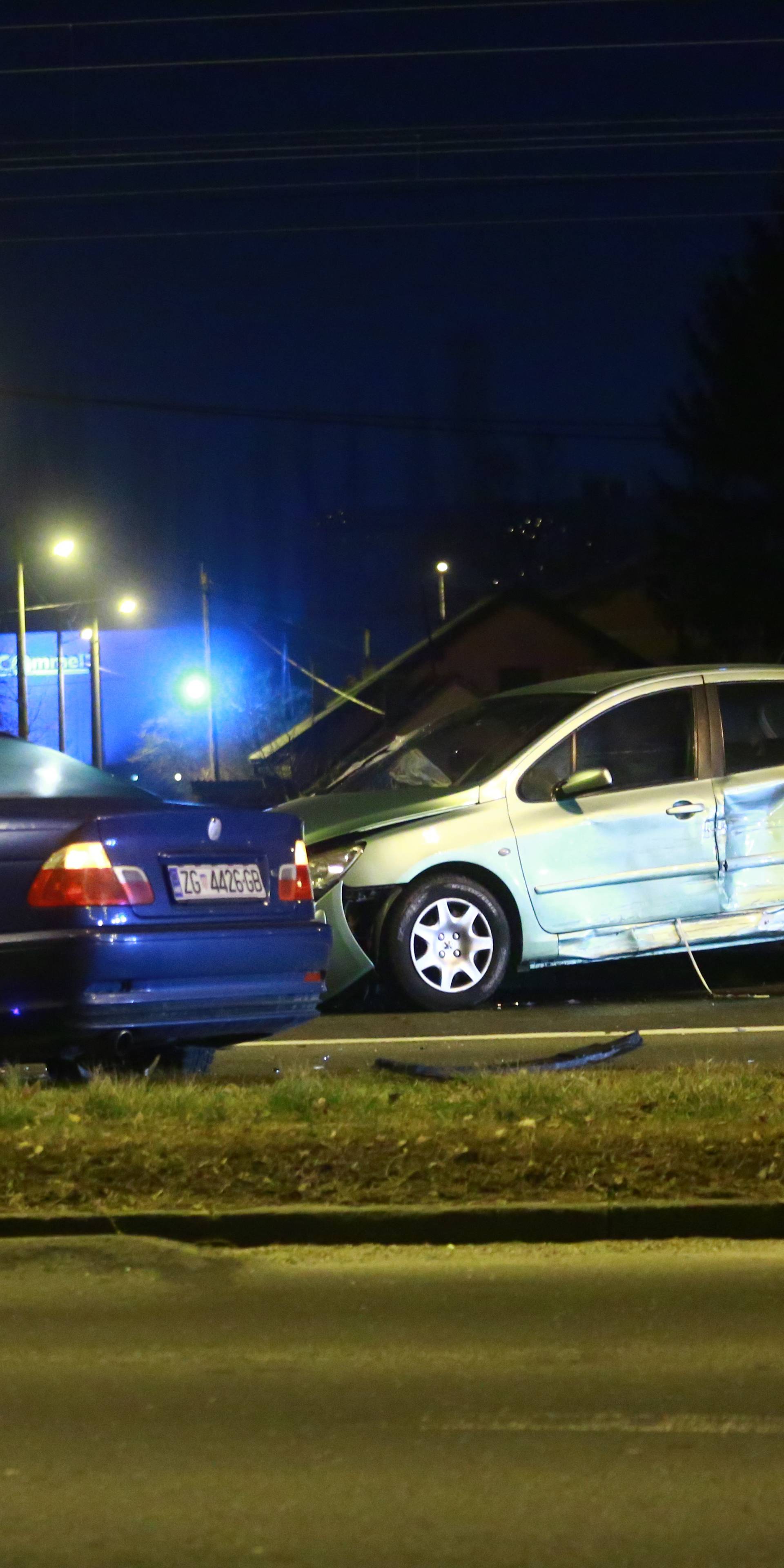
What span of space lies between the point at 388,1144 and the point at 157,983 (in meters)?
1.52

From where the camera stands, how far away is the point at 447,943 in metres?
10.5

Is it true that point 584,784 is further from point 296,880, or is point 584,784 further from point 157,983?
point 157,983

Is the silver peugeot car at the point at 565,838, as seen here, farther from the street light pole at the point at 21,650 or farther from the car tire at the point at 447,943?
the street light pole at the point at 21,650

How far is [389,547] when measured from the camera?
66.1m

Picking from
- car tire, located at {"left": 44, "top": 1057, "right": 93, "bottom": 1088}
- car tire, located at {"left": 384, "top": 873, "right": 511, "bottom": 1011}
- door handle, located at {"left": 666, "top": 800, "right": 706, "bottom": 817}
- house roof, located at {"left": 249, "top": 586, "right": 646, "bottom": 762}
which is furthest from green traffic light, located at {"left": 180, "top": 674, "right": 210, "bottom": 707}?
car tire, located at {"left": 44, "top": 1057, "right": 93, "bottom": 1088}

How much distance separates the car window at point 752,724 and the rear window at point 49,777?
4126 mm

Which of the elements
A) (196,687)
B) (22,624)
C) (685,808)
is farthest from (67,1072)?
(196,687)

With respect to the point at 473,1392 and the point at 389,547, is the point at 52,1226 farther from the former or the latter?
the point at 389,547

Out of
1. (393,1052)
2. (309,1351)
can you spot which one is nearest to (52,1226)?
(309,1351)

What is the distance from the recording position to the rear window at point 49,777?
25.4ft

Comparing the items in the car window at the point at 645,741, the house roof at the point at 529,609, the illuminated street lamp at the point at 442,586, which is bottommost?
the car window at the point at 645,741

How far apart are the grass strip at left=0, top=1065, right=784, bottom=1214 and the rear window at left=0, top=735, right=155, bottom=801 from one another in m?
1.22

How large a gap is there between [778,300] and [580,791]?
35.4 metres

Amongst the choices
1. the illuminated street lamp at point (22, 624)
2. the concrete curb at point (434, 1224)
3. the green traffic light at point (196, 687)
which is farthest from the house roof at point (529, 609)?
the concrete curb at point (434, 1224)
